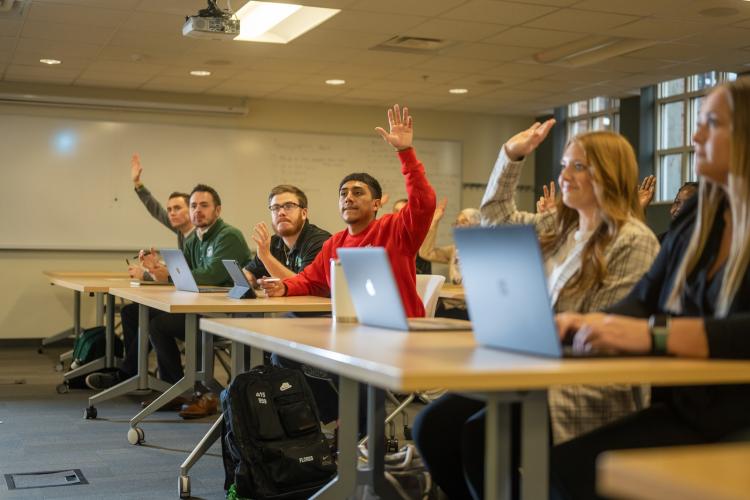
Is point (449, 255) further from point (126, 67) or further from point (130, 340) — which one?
point (130, 340)

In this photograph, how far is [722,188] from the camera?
74.4 inches

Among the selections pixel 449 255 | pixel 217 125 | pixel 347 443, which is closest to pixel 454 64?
pixel 449 255

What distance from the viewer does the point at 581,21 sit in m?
6.20

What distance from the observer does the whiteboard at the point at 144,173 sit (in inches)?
352

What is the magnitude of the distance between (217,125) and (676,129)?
14.2 ft

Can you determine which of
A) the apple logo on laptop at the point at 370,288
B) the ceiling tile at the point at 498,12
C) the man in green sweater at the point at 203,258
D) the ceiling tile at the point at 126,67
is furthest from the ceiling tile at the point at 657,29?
the apple logo on laptop at the point at 370,288

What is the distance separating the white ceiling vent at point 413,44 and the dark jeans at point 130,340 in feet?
8.40

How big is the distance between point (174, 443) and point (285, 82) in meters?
4.78

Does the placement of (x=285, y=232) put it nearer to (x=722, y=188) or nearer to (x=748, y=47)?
(x=722, y=188)

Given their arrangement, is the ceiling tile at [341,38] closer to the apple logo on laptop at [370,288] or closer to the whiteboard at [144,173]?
the whiteboard at [144,173]

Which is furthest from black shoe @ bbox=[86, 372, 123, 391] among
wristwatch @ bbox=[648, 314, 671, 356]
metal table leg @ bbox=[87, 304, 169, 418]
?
wristwatch @ bbox=[648, 314, 671, 356]

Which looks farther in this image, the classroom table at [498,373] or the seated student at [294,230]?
the seated student at [294,230]

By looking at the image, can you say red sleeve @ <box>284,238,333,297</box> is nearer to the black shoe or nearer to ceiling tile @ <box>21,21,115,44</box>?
the black shoe

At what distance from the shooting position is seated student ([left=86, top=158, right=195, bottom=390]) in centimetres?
559
